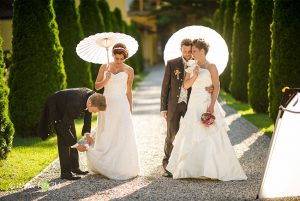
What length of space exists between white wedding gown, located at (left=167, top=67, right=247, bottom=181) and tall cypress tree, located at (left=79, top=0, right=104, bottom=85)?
1235cm

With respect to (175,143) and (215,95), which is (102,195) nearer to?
(175,143)

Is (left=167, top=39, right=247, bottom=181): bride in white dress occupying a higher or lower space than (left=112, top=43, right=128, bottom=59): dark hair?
lower

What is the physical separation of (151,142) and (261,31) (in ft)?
17.5

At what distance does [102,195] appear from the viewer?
6.71 metres

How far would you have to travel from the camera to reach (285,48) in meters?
11.5

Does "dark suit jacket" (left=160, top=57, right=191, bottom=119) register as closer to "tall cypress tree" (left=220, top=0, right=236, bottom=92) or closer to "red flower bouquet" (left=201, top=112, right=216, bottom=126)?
"red flower bouquet" (left=201, top=112, right=216, bottom=126)

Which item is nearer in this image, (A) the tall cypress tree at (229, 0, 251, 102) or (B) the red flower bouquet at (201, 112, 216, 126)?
(B) the red flower bouquet at (201, 112, 216, 126)

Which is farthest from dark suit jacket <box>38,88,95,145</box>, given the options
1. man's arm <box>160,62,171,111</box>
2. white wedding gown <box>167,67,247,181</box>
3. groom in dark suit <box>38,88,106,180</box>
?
white wedding gown <box>167,67,247,181</box>

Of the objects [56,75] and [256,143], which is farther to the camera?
[56,75]

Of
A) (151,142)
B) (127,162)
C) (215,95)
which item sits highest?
(215,95)

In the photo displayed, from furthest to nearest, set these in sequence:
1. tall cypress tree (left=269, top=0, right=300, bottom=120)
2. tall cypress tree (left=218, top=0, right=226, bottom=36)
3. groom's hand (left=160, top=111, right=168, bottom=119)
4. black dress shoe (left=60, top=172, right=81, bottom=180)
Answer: tall cypress tree (left=218, top=0, right=226, bottom=36)
tall cypress tree (left=269, top=0, right=300, bottom=120)
groom's hand (left=160, top=111, right=168, bottom=119)
black dress shoe (left=60, top=172, right=81, bottom=180)

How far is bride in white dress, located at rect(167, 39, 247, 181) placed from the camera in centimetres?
746

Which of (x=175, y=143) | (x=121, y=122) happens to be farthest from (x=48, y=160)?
(x=175, y=143)

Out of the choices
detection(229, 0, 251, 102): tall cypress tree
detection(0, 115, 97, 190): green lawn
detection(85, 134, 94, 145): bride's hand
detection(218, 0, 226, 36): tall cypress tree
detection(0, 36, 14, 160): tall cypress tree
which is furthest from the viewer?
detection(218, 0, 226, 36): tall cypress tree
